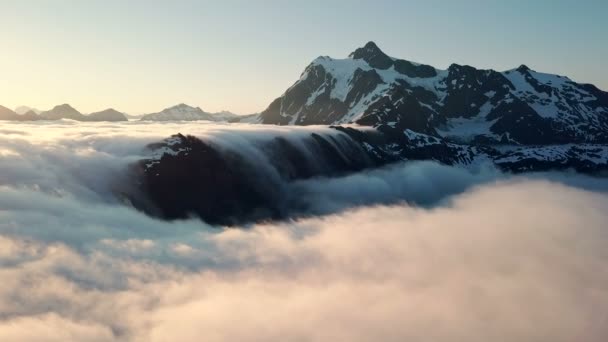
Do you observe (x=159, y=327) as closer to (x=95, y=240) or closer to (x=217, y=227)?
(x=95, y=240)

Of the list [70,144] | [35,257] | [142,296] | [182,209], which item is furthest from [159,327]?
[70,144]

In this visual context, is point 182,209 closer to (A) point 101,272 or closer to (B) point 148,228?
(B) point 148,228

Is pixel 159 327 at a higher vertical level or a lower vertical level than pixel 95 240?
lower

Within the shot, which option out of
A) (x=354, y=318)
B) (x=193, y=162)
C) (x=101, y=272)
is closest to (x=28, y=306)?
(x=101, y=272)

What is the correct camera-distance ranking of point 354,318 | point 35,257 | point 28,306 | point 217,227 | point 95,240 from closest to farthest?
point 28,306 → point 35,257 → point 95,240 → point 354,318 → point 217,227

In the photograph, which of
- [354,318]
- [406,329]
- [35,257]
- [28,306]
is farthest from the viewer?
[406,329]

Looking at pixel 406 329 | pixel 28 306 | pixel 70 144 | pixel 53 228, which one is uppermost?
pixel 70 144

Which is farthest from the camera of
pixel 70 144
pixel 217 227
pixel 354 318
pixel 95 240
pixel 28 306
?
pixel 217 227

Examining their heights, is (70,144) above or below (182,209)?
above

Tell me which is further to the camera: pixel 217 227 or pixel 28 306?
pixel 217 227
